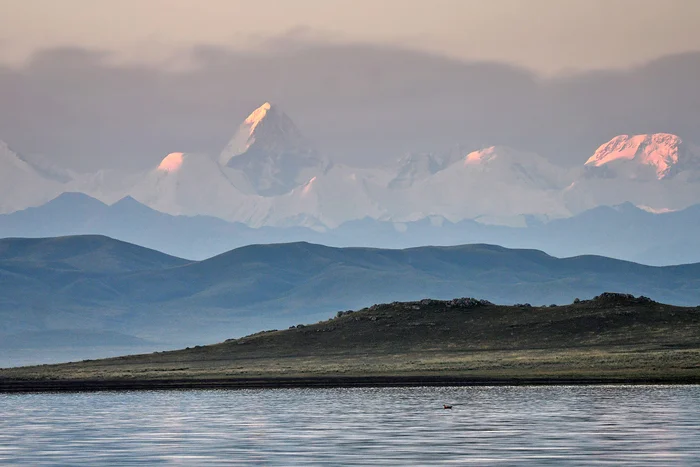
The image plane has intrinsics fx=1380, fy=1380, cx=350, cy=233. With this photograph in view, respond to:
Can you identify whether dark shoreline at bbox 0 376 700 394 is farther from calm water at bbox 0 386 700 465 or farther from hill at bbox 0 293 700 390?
calm water at bbox 0 386 700 465

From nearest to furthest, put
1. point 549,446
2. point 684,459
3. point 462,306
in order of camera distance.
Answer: point 684,459
point 549,446
point 462,306

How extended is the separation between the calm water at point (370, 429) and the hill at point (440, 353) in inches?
952

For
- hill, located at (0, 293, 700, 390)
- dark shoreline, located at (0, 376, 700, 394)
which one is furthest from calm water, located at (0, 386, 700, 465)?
hill, located at (0, 293, 700, 390)

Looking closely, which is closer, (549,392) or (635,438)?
(635,438)

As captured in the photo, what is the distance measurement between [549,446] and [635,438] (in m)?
4.88

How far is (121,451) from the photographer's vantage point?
194 feet

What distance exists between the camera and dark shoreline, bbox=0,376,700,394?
111m

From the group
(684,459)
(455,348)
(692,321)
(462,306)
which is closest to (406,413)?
(684,459)

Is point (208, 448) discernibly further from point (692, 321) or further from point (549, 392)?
point (692, 321)

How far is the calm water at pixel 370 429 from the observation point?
55.2 m

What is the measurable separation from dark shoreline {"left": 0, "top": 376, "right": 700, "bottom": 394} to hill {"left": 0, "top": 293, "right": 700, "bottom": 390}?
0.18 meters

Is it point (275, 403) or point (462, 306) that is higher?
point (462, 306)

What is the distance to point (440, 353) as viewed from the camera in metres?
158

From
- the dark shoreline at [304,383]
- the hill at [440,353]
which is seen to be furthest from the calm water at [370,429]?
the hill at [440,353]
